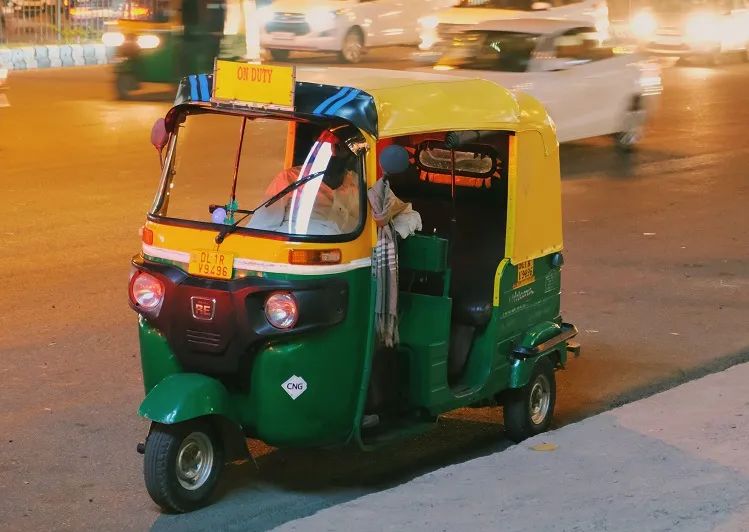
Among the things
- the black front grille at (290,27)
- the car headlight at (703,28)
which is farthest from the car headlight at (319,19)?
the car headlight at (703,28)

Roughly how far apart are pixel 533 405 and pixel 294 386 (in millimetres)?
1679

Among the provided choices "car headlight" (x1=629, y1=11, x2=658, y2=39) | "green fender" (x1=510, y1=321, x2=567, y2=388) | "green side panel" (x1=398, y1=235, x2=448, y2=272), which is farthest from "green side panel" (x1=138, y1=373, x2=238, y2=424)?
"car headlight" (x1=629, y1=11, x2=658, y2=39)

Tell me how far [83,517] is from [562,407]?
2815 mm

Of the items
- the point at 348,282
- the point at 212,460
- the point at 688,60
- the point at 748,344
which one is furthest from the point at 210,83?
the point at 688,60

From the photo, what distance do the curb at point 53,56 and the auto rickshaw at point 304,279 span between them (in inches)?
703

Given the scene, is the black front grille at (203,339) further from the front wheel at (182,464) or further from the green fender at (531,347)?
the green fender at (531,347)

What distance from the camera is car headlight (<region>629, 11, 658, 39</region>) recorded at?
27734 mm

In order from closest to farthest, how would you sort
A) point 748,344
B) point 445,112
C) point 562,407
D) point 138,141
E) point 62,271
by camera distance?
point 445,112 → point 562,407 → point 748,344 → point 62,271 → point 138,141

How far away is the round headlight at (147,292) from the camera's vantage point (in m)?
5.73

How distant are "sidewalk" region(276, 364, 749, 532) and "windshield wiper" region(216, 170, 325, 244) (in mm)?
1214

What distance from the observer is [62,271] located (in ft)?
32.1

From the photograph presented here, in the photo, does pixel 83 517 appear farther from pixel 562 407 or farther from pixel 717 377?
pixel 717 377

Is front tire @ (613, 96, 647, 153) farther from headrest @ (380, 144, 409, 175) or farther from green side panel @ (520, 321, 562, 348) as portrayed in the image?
headrest @ (380, 144, 409, 175)

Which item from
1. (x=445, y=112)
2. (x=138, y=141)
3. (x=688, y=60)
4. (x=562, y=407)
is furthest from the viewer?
(x=688, y=60)
